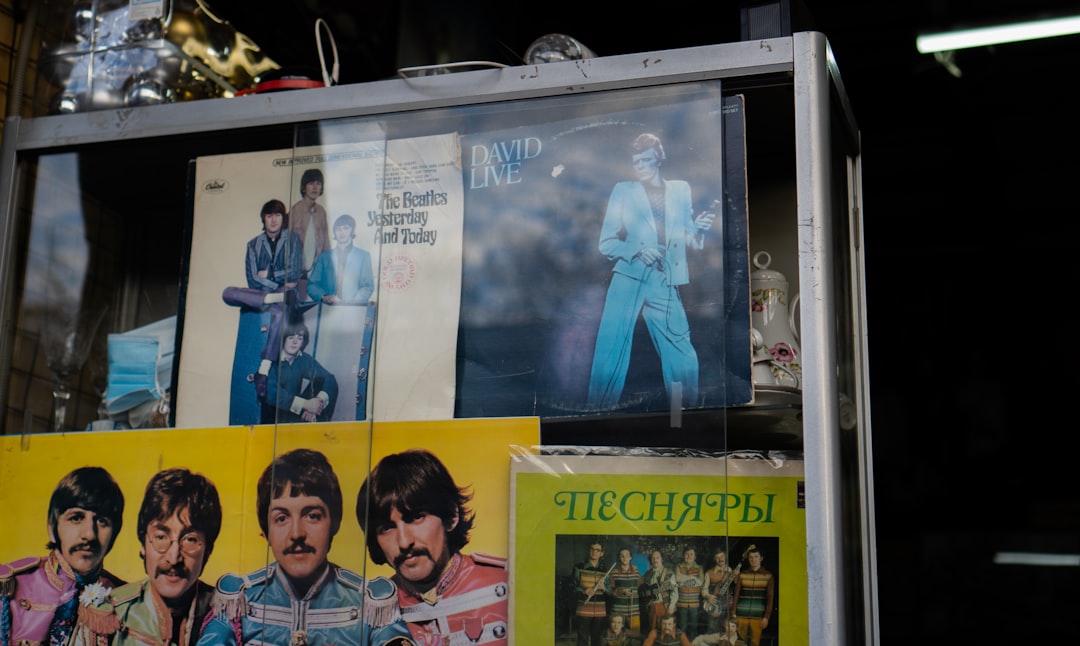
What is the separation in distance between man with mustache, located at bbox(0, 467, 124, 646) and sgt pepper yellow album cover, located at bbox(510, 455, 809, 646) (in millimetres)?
697

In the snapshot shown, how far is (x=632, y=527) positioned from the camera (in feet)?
4.69

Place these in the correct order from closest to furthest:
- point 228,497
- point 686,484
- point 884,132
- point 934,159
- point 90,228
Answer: point 686,484 → point 228,497 → point 90,228 → point 884,132 → point 934,159

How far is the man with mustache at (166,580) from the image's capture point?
157cm

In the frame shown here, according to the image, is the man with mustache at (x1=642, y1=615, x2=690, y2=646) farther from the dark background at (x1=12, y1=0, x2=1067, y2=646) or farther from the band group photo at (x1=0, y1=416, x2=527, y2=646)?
the dark background at (x1=12, y1=0, x2=1067, y2=646)

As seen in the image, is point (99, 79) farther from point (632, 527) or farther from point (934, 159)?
point (934, 159)

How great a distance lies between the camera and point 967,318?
4422 millimetres

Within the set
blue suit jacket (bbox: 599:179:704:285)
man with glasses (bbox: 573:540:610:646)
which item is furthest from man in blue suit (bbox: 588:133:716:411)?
man with glasses (bbox: 573:540:610:646)

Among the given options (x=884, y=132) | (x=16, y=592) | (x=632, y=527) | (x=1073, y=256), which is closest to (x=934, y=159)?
(x=884, y=132)

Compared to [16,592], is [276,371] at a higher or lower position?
higher

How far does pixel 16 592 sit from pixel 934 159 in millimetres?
3958

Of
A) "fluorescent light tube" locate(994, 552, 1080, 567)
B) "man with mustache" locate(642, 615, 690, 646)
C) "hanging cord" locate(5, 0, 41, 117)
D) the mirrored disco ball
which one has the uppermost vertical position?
"hanging cord" locate(5, 0, 41, 117)

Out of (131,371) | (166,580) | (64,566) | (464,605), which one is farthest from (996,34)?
(64,566)

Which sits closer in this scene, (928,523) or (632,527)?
(632,527)

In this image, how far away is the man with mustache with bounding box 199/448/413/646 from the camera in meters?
1.50
